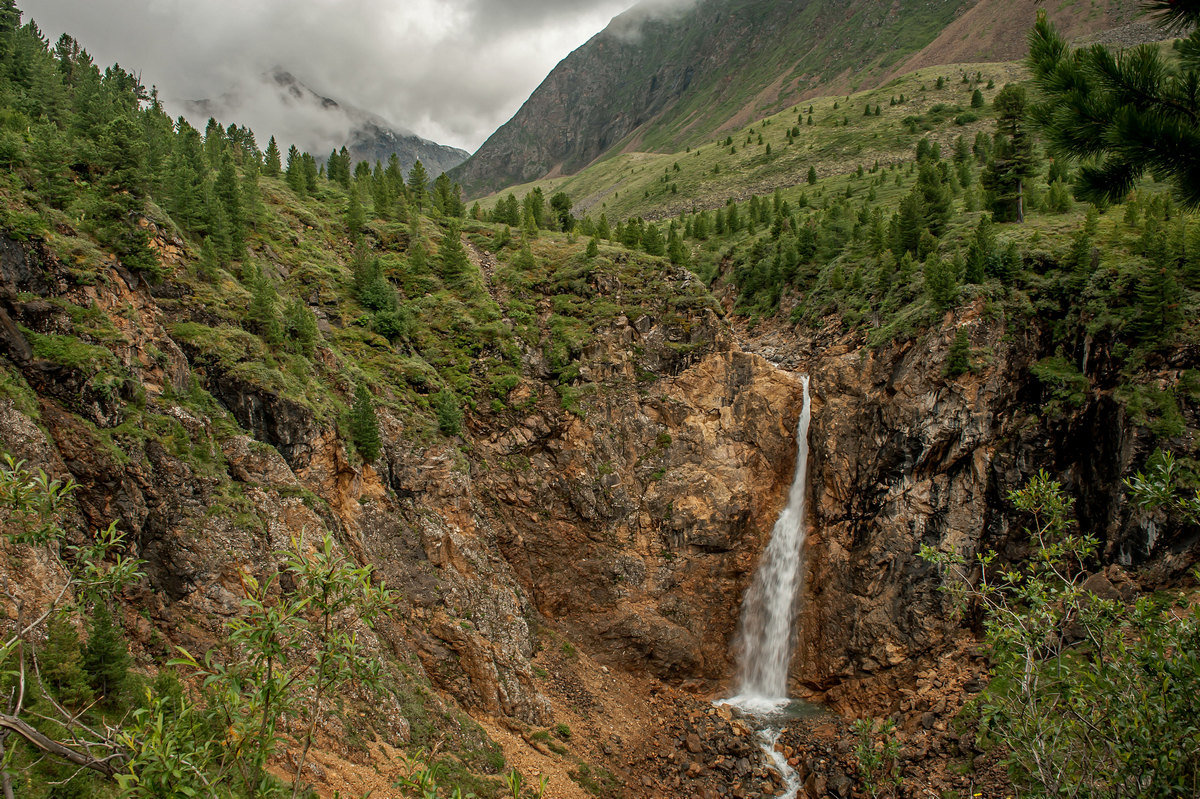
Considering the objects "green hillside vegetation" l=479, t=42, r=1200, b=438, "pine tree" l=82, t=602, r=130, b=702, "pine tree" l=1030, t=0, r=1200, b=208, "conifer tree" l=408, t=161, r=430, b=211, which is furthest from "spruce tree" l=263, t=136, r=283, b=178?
"pine tree" l=1030, t=0, r=1200, b=208

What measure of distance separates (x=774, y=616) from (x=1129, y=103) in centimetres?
3242

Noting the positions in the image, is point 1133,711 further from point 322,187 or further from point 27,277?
point 322,187

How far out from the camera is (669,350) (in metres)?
40.1

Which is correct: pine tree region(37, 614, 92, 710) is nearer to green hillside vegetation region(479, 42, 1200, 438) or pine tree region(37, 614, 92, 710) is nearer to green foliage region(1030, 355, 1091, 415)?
green hillside vegetation region(479, 42, 1200, 438)

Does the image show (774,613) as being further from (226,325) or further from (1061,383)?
(226,325)

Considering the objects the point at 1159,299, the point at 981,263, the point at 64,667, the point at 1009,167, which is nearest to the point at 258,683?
the point at 64,667

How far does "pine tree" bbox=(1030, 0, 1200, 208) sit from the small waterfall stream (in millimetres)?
30123

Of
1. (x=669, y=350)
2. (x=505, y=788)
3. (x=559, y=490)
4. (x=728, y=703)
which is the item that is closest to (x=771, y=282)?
(x=669, y=350)

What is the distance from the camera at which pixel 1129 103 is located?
7.45 m

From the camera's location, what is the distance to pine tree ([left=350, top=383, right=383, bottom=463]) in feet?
89.2

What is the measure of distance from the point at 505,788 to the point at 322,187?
53.8 metres

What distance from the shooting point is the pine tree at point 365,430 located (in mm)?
27188

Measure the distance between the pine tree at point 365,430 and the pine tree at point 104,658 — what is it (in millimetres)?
14437

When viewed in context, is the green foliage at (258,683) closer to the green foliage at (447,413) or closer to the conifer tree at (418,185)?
the green foliage at (447,413)
